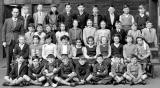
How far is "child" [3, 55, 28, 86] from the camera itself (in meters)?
9.38

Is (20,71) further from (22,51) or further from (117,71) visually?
(117,71)

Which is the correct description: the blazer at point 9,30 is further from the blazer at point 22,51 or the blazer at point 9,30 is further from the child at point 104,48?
the child at point 104,48

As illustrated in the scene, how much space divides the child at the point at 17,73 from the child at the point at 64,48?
126 centimetres

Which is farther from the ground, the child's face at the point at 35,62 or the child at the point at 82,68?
the child's face at the point at 35,62

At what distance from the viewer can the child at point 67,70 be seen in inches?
372

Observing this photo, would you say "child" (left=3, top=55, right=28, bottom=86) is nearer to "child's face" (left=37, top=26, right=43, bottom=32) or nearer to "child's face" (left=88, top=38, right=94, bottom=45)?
"child's face" (left=37, top=26, right=43, bottom=32)

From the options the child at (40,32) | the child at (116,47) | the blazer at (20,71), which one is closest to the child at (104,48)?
the child at (116,47)

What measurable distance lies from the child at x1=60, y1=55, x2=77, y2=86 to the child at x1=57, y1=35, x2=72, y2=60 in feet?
1.89

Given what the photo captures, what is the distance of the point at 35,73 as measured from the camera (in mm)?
9602

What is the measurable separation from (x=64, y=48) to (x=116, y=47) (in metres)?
1.65

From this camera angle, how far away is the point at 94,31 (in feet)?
36.2

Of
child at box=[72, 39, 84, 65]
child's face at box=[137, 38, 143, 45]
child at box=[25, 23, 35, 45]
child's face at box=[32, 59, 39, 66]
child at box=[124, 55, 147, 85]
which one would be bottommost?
child at box=[124, 55, 147, 85]

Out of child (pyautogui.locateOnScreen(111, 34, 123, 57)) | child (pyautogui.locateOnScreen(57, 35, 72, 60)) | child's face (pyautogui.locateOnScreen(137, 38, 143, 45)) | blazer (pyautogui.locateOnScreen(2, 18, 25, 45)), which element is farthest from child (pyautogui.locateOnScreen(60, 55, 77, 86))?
child's face (pyautogui.locateOnScreen(137, 38, 143, 45))

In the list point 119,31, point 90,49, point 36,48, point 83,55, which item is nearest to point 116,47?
point 119,31
